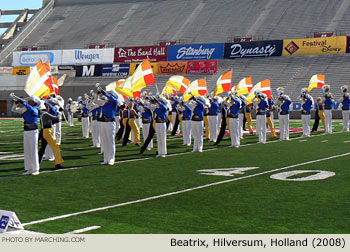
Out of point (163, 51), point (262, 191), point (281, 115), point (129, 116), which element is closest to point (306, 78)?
point (163, 51)

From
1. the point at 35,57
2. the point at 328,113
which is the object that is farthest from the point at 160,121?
the point at 35,57

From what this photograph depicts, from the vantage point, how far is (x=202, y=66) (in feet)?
145

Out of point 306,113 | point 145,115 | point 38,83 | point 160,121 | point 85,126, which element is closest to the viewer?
point 38,83

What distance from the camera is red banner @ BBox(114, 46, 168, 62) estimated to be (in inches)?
1817

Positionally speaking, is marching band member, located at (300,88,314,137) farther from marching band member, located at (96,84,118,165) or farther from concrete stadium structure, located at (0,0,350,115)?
concrete stadium structure, located at (0,0,350,115)

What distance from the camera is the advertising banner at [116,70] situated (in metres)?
45.9

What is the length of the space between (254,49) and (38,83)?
3263 centimetres

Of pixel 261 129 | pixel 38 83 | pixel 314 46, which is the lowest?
pixel 261 129

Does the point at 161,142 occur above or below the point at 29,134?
below

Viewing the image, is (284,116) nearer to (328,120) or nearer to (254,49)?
(328,120)

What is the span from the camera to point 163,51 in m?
46.1

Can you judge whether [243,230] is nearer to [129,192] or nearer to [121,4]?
[129,192]

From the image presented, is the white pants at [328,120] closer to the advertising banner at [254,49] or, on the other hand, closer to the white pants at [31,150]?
the white pants at [31,150]

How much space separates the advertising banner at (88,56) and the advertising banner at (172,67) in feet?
16.0
